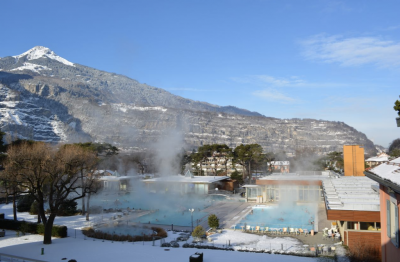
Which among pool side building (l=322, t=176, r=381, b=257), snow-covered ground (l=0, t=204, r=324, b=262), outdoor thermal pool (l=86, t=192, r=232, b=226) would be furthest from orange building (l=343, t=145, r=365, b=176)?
pool side building (l=322, t=176, r=381, b=257)

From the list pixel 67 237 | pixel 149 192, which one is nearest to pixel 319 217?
pixel 67 237

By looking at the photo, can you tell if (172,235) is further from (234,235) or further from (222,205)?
(222,205)

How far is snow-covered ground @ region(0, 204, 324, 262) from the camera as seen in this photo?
11055 mm

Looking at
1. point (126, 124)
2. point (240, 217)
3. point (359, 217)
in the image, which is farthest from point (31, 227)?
point (126, 124)

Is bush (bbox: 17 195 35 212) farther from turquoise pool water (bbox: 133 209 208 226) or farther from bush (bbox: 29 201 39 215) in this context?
turquoise pool water (bbox: 133 209 208 226)

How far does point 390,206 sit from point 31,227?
15.4 metres

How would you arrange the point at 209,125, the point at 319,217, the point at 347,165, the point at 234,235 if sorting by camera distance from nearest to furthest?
the point at 234,235, the point at 319,217, the point at 347,165, the point at 209,125

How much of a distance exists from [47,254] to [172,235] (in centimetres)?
546

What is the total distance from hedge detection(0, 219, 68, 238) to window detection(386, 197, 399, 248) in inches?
536

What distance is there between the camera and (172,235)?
49.7 ft

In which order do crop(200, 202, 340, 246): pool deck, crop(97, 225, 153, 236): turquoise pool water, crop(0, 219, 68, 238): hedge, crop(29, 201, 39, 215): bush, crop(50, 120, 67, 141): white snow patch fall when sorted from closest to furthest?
crop(200, 202, 340, 246): pool deck → crop(0, 219, 68, 238): hedge → crop(97, 225, 153, 236): turquoise pool water → crop(29, 201, 39, 215): bush → crop(50, 120, 67, 141): white snow patch

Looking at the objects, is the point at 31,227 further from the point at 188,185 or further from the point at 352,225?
the point at 188,185

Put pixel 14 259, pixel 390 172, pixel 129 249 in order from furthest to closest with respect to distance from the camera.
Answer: pixel 129 249
pixel 14 259
pixel 390 172

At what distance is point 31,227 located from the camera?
1534 cm
